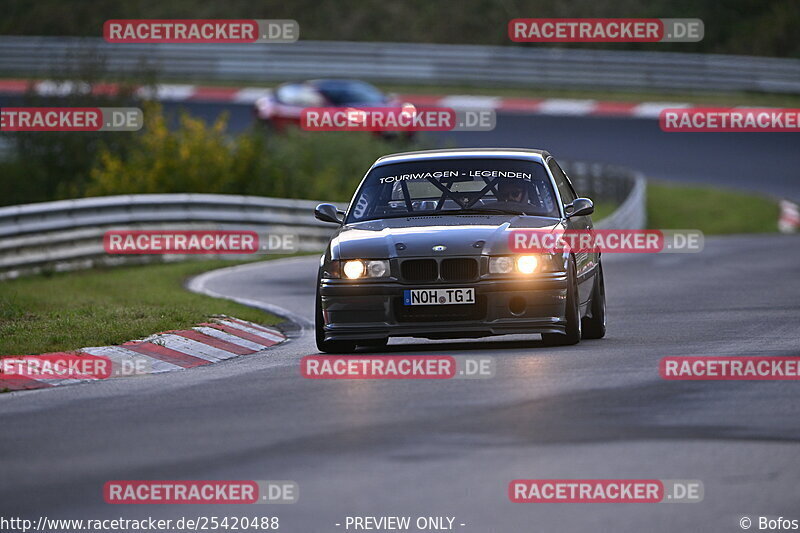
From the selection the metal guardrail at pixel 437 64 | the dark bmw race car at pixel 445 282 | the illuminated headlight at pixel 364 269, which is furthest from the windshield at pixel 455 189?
the metal guardrail at pixel 437 64

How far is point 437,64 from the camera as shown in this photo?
4425 centimetres

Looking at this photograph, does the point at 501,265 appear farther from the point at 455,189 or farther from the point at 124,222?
the point at 124,222

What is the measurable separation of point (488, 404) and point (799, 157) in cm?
2832

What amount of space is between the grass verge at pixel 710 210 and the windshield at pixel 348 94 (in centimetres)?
715

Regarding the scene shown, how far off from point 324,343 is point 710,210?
2189cm

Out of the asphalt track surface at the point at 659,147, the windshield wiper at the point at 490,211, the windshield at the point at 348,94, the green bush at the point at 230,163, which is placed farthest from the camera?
the windshield at the point at 348,94

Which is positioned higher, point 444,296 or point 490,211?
point 490,211

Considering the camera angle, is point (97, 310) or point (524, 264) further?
point (97, 310)

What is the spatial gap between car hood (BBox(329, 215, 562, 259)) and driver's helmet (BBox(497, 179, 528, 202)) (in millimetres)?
316

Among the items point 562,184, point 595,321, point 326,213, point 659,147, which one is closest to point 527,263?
point 595,321

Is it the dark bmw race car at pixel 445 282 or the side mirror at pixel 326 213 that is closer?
the dark bmw race car at pixel 445 282

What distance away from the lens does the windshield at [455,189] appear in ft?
41.1

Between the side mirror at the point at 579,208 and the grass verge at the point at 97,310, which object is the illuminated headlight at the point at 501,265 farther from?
the grass verge at the point at 97,310

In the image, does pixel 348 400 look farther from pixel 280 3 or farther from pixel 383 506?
pixel 280 3
